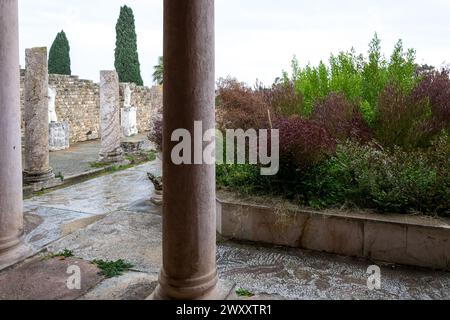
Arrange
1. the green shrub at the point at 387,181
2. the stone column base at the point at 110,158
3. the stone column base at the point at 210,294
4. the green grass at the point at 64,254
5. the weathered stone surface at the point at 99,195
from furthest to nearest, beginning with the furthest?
1. the stone column base at the point at 110,158
2. the weathered stone surface at the point at 99,195
3. the green shrub at the point at 387,181
4. the green grass at the point at 64,254
5. the stone column base at the point at 210,294

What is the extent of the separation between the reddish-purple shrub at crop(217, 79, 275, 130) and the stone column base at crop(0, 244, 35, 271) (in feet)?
8.99

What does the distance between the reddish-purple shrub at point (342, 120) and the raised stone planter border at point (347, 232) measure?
172 cm

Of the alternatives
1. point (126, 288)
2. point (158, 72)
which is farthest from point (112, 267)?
point (158, 72)

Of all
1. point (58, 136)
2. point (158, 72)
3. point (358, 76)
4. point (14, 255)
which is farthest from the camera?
point (158, 72)

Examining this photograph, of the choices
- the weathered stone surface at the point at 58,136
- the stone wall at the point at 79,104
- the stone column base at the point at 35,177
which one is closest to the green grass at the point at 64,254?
the stone column base at the point at 35,177

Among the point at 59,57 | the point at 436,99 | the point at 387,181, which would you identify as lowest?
the point at 387,181

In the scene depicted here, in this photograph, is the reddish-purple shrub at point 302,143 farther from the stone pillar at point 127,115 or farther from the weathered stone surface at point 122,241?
the stone pillar at point 127,115

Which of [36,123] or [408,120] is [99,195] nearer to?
[36,123]

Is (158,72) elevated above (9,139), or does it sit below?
above

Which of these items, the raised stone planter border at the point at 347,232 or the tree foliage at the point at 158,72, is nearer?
the raised stone planter border at the point at 347,232

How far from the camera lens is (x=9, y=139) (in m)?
3.27

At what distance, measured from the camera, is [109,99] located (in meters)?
9.27

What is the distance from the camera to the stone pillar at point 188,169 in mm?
2213

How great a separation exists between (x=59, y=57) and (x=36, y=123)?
17002 mm
